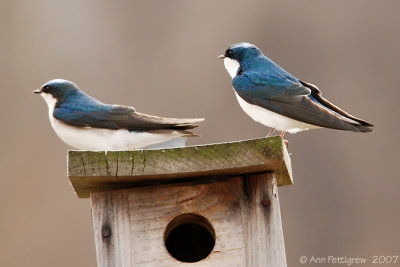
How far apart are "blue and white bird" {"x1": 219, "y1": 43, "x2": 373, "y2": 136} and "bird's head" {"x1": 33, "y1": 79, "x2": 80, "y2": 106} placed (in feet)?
2.61

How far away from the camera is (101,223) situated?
11.5ft

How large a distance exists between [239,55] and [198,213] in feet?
3.91

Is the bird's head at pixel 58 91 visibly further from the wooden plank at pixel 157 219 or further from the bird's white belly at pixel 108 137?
the wooden plank at pixel 157 219

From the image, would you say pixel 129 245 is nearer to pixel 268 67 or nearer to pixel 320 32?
pixel 268 67

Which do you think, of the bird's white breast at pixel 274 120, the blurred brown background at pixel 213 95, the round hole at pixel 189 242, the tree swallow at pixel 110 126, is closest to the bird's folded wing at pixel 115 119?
the tree swallow at pixel 110 126

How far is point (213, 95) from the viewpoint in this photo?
998 centimetres

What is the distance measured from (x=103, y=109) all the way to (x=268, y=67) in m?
0.72

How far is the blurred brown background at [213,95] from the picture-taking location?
8.95m

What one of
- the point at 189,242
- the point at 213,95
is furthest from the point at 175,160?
the point at 213,95

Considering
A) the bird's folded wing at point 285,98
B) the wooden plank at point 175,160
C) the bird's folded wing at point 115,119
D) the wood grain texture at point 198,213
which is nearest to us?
the wooden plank at point 175,160

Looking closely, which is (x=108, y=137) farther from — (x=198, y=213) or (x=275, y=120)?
(x=198, y=213)

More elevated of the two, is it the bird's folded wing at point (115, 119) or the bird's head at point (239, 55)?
the bird's head at point (239, 55)

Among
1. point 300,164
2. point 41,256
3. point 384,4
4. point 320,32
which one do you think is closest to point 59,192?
point 41,256

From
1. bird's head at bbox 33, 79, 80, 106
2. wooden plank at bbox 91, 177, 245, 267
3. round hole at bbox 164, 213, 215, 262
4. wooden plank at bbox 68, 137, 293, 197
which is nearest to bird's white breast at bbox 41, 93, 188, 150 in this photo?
bird's head at bbox 33, 79, 80, 106
